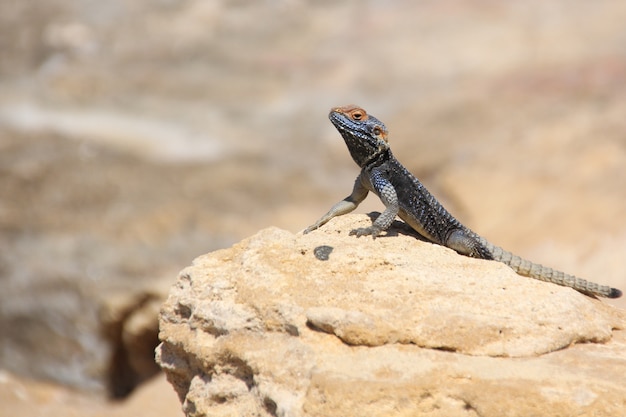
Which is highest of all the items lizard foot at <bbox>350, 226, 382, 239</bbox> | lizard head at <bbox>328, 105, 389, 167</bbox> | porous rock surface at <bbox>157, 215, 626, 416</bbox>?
lizard head at <bbox>328, 105, 389, 167</bbox>

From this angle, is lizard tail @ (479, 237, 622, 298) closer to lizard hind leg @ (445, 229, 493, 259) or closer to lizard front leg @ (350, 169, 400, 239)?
lizard hind leg @ (445, 229, 493, 259)

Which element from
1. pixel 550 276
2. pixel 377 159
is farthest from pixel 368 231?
pixel 550 276

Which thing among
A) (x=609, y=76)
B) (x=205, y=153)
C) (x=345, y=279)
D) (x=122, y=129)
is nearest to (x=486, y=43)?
(x=609, y=76)

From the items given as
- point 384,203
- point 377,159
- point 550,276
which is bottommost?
point 550,276

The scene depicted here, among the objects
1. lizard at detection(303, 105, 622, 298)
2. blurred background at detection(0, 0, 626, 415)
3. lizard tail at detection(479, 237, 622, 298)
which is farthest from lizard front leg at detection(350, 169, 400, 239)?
blurred background at detection(0, 0, 626, 415)

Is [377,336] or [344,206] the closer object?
[377,336]

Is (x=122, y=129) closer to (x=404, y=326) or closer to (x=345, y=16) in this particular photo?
(x=345, y=16)

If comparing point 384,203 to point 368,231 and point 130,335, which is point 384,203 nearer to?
point 368,231

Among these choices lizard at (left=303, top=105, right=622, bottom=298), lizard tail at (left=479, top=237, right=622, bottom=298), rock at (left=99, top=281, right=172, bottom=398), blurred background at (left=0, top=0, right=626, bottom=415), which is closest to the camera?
lizard tail at (left=479, top=237, right=622, bottom=298)
